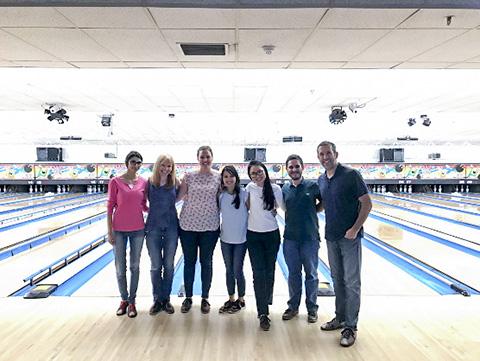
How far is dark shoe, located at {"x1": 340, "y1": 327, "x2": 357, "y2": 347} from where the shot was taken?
2497 mm

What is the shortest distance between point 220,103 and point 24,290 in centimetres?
448

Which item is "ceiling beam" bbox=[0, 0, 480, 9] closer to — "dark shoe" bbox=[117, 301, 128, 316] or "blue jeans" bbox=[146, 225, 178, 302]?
"blue jeans" bbox=[146, 225, 178, 302]

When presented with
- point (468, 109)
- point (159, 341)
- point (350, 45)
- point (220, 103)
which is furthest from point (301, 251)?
point (468, 109)

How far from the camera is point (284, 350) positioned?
2.43m

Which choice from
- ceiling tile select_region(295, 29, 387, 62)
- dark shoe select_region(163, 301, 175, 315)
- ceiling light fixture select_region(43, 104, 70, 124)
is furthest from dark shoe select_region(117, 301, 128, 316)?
ceiling light fixture select_region(43, 104, 70, 124)

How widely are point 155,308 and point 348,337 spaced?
145 cm

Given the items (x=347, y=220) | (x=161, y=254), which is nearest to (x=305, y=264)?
(x=347, y=220)

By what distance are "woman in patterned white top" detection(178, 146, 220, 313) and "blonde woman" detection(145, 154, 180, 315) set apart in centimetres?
8

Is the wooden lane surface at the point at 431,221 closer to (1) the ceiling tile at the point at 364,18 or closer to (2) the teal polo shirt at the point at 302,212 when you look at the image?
(2) the teal polo shirt at the point at 302,212

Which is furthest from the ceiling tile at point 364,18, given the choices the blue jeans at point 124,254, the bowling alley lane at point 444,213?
the bowling alley lane at point 444,213

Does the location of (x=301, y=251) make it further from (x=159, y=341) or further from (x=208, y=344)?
(x=159, y=341)

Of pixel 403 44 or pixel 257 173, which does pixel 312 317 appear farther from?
pixel 403 44

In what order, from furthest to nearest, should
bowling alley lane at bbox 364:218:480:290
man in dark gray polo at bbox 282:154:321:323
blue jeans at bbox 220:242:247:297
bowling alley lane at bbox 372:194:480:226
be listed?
bowling alley lane at bbox 372:194:480:226
bowling alley lane at bbox 364:218:480:290
blue jeans at bbox 220:242:247:297
man in dark gray polo at bbox 282:154:321:323

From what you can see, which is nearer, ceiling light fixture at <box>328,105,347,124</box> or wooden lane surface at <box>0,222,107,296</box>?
wooden lane surface at <box>0,222,107,296</box>
